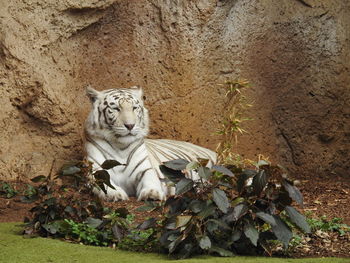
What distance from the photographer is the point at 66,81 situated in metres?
8.39

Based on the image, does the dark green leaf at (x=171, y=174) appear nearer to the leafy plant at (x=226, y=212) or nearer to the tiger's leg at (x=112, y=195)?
the leafy plant at (x=226, y=212)

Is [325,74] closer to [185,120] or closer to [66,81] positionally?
[185,120]

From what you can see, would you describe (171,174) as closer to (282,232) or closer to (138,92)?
(282,232)

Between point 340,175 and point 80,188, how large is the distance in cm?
502

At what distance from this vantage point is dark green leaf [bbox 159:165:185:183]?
14.9ft

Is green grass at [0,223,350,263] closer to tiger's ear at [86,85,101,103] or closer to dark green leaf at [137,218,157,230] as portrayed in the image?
dark green leaf at [137,218,157,230]

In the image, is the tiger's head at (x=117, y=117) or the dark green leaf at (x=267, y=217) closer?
the dark green leaf at (x=267, y=217)

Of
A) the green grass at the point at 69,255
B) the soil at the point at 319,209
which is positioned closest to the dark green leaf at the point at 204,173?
the green grass at the point at 69,255

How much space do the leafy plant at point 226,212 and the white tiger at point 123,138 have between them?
9.89ft

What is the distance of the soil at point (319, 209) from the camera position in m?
4.82

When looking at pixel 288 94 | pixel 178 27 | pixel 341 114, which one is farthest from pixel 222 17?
pixel 341 114

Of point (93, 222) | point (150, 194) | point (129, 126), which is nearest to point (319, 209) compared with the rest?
point (150, 194)

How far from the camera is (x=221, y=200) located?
4.39 metres

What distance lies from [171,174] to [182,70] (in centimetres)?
440
